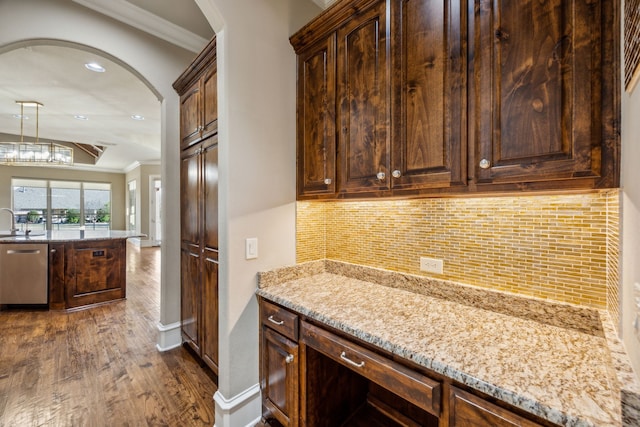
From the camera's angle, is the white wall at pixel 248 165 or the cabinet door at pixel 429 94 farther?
the white wall at pixel 248 165

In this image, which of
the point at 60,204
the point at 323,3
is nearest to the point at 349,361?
the point at 323,3

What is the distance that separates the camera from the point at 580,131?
0.89 m

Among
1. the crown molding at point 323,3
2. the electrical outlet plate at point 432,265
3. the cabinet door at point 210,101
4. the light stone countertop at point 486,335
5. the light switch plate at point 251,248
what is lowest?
the light stone countertop at point 486,335

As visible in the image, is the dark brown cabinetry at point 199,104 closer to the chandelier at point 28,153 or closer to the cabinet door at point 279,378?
the cabinet door at point 279,378

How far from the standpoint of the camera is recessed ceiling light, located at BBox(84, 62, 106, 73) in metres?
3.29

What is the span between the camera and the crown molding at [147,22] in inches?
92.4

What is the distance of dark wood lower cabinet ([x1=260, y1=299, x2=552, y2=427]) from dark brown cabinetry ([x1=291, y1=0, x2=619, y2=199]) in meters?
0.73

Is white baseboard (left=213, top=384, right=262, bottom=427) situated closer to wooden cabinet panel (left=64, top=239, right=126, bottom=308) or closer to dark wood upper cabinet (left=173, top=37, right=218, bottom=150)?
dark wood upper cabinet (left=173, top=37, right=218, bottom=150)

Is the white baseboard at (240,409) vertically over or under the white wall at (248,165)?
under

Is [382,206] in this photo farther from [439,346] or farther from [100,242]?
[100,242]

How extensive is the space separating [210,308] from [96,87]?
3992 mm

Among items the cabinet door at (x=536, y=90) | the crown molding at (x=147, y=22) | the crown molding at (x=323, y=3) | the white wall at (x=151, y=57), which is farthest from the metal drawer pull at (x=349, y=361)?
the crown molding at (x=147, y=22)

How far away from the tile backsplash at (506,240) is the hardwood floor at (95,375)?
138 cm

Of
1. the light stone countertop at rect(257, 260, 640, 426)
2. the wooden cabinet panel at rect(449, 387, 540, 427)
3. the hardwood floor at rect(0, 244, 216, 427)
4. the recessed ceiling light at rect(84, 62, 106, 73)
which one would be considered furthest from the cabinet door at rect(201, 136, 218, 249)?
the recessed ceiling light at rect(84, 62, 106, 73)
